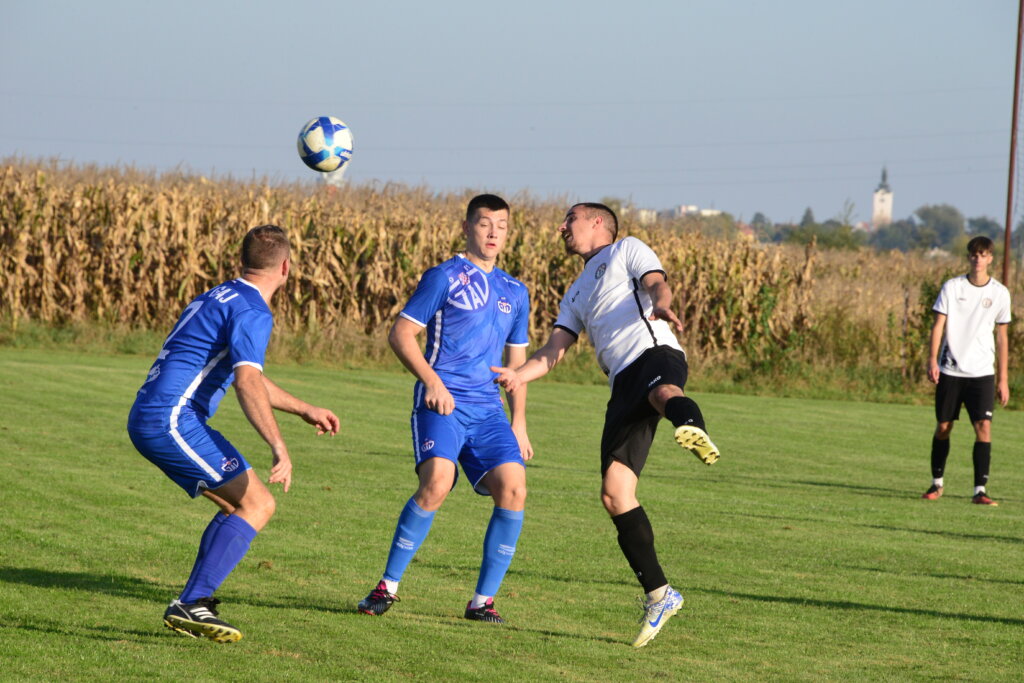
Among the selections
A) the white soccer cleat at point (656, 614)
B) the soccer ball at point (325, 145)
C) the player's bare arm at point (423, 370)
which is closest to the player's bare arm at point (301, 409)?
the player's bare arm at point (423, 370)

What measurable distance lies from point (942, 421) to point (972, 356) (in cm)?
71

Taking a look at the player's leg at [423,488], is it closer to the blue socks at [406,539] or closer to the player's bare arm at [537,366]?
the blue socks at [406,539]

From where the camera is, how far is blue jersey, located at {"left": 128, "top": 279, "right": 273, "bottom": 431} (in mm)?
5656

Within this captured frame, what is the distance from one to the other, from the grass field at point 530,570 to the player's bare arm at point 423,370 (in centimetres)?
114

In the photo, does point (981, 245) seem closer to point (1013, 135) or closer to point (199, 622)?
point (199, 622)

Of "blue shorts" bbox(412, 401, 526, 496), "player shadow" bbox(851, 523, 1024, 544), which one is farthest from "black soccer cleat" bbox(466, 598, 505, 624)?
"player shadow" bbox(851, 523, 1024, 544)

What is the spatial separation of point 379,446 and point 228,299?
27.4ft

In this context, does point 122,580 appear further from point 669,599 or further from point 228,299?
point 669,599

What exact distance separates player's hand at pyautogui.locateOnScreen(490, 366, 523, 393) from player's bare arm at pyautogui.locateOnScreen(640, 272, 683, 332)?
814mm

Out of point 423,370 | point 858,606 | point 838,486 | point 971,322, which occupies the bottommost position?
point 838,486

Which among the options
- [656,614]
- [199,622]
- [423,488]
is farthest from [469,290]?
[199,622]

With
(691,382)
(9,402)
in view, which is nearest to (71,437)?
(9,402)

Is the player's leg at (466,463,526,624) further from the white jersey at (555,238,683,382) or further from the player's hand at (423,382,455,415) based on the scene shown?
the white jersey at (555,238,683,382)

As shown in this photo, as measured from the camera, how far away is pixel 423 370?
6590 millimetres
